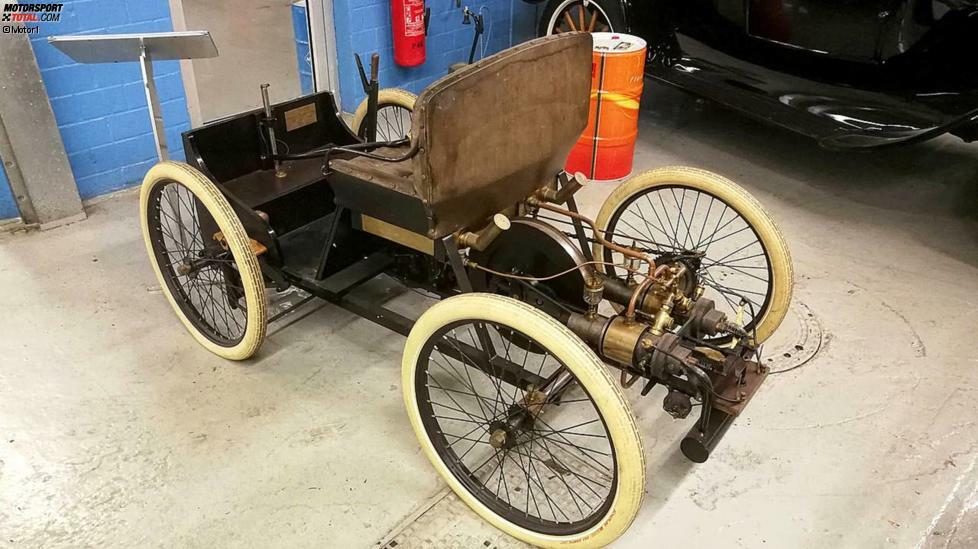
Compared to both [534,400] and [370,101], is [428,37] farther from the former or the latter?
[534,400]

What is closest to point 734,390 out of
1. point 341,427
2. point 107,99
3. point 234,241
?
point 341,427

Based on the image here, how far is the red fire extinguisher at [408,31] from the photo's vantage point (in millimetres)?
4309

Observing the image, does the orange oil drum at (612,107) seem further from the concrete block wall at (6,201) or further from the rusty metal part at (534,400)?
the concrete block wall at (6,201)

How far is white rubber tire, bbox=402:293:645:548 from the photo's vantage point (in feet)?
5.44

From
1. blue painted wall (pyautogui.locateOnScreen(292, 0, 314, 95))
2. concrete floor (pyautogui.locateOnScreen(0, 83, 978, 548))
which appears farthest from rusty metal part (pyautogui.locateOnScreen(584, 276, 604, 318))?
blue painted wall (pyautogui.locateOnScreen(292, 0, 314, 95))

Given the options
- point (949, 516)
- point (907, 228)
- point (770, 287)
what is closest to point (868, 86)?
point (907, 228)

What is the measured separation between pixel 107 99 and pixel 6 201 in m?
0.66

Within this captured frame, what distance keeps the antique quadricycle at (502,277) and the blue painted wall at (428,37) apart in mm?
1524

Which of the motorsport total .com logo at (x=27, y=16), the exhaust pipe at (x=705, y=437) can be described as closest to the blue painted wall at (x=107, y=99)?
the motorsport total .com logo at (x=27, y=16)

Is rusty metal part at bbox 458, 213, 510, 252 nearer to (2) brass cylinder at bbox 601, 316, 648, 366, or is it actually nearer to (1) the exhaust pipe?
(2) brass cylinder at bbox 601, 316, 648, 366

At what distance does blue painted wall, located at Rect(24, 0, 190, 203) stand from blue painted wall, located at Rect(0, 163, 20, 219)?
0.29m

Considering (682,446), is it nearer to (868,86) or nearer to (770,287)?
(770,287)

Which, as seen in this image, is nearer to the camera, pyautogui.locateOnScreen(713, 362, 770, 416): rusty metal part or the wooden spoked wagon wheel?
pyautogui.locateOnScreen(713, 362, 770, 416): rusty metal part

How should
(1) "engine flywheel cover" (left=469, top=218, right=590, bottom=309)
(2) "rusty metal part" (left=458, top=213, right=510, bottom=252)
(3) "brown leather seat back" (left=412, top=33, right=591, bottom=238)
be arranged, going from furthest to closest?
(1) "engine flywheel cover" (left=469, top=218, right=590, bottom=309) < (2) "rusty metal part" (left=458, top=213, right=510, bottom=252) < (3) "brown leather seat back" (left=412, top=33, right=591, bottom=238)
